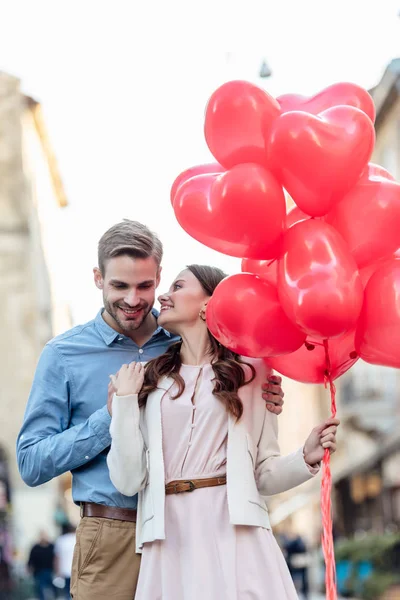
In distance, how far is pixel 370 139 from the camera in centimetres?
379

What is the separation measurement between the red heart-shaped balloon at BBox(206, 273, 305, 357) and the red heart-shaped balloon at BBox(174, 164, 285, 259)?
12 cm

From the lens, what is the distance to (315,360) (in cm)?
416

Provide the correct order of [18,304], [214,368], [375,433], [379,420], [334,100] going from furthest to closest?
[375,433], [379,420], [18,304], [214,368], [334,100]

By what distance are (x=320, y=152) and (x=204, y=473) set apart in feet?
4.21

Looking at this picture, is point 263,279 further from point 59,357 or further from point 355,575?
point 355,575

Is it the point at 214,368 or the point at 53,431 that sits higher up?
the point at 214,368

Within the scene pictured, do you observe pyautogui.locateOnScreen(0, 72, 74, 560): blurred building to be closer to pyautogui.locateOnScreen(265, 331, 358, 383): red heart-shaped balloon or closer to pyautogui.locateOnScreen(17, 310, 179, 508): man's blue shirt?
pyautogui.locateOnScreen(17, 310, 179, 508): man's blue shirt

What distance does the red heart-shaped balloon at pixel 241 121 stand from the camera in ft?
12.6

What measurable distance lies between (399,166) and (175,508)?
21675 millimetres

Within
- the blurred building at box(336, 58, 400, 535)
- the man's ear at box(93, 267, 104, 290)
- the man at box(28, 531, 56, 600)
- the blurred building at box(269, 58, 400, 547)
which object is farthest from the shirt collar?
the blurred building at box(269, 58, 400, 547)

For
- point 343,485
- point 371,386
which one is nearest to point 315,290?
point 371,386

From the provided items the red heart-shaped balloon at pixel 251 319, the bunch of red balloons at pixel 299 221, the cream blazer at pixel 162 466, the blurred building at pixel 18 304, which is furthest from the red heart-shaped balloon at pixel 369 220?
the blurred building at pixel 18 304

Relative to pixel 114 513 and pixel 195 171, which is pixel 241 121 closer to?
pixel 195 171

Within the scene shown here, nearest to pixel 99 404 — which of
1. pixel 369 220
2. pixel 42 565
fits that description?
pixel 369 220
